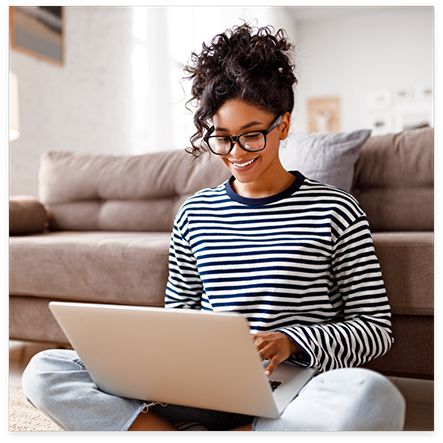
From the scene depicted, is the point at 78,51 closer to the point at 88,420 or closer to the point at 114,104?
the point at 114,104

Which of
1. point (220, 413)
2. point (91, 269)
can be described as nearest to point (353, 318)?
point (220, 413)

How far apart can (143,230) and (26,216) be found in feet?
1.50

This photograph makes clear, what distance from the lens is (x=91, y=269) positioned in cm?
141

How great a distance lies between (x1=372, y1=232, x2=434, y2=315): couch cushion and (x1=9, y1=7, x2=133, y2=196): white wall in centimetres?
225

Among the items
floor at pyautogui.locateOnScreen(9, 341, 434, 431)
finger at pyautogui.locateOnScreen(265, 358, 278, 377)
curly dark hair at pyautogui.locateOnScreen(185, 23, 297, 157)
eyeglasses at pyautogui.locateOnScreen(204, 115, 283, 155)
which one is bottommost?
floor at pyautogui.locateOnScreen(9, 341, 434, 431)

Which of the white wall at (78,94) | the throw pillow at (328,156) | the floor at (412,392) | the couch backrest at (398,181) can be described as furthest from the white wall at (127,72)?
the floor at (412,392)

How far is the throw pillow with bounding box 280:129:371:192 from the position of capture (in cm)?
135

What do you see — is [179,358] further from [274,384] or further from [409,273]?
[409,273]

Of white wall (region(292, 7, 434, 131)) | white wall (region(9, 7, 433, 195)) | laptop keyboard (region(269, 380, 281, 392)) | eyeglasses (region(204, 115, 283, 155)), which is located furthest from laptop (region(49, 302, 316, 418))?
white wall (region(292, 7, 434, 131))

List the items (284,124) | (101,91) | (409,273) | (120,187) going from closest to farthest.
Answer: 1. (284,124)
2. (409,273)
3. (120,187)
4. (101,91)

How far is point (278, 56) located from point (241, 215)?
31 centimetres

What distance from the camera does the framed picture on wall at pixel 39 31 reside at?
2.68 m

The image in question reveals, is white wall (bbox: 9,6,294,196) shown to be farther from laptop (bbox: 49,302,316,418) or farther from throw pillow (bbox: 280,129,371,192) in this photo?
laptop (bbox: 49,302,316,418)

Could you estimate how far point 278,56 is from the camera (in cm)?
90
